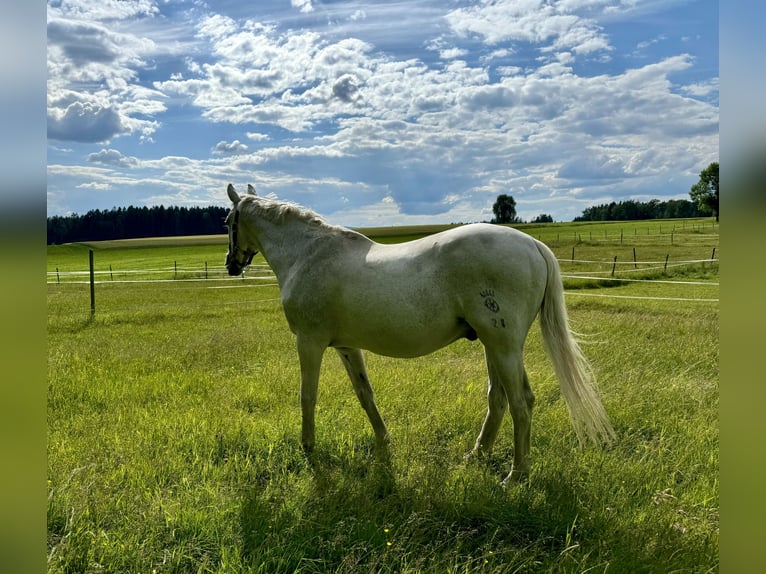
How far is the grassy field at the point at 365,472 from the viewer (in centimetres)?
285

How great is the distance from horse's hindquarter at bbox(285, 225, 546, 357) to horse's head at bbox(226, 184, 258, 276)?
1.20 meters

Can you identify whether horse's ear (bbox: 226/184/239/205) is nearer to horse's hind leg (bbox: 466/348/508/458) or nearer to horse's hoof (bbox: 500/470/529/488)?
horse's hind leg (bbox: 466/348/508/458)

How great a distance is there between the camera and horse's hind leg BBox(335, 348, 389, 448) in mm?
4398

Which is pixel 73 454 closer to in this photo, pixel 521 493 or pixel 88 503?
pixel 88 503

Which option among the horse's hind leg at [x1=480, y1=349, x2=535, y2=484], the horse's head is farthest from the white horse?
the horse's head

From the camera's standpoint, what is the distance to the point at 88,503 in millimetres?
3242

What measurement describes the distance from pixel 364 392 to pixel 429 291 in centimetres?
123

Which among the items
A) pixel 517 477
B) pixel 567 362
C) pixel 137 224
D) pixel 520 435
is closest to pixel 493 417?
pixel 520 435

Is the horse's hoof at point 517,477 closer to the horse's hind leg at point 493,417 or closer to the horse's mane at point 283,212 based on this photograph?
the horse's hind leg at point 493,417

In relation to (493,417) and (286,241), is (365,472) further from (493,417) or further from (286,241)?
(286,241)

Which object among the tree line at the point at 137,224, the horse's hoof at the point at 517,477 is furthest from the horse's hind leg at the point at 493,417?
the tree line at the point at 137,224

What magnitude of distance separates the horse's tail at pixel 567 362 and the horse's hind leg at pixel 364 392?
5.36ft

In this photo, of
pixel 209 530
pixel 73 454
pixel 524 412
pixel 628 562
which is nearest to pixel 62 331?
pixel 73 454
